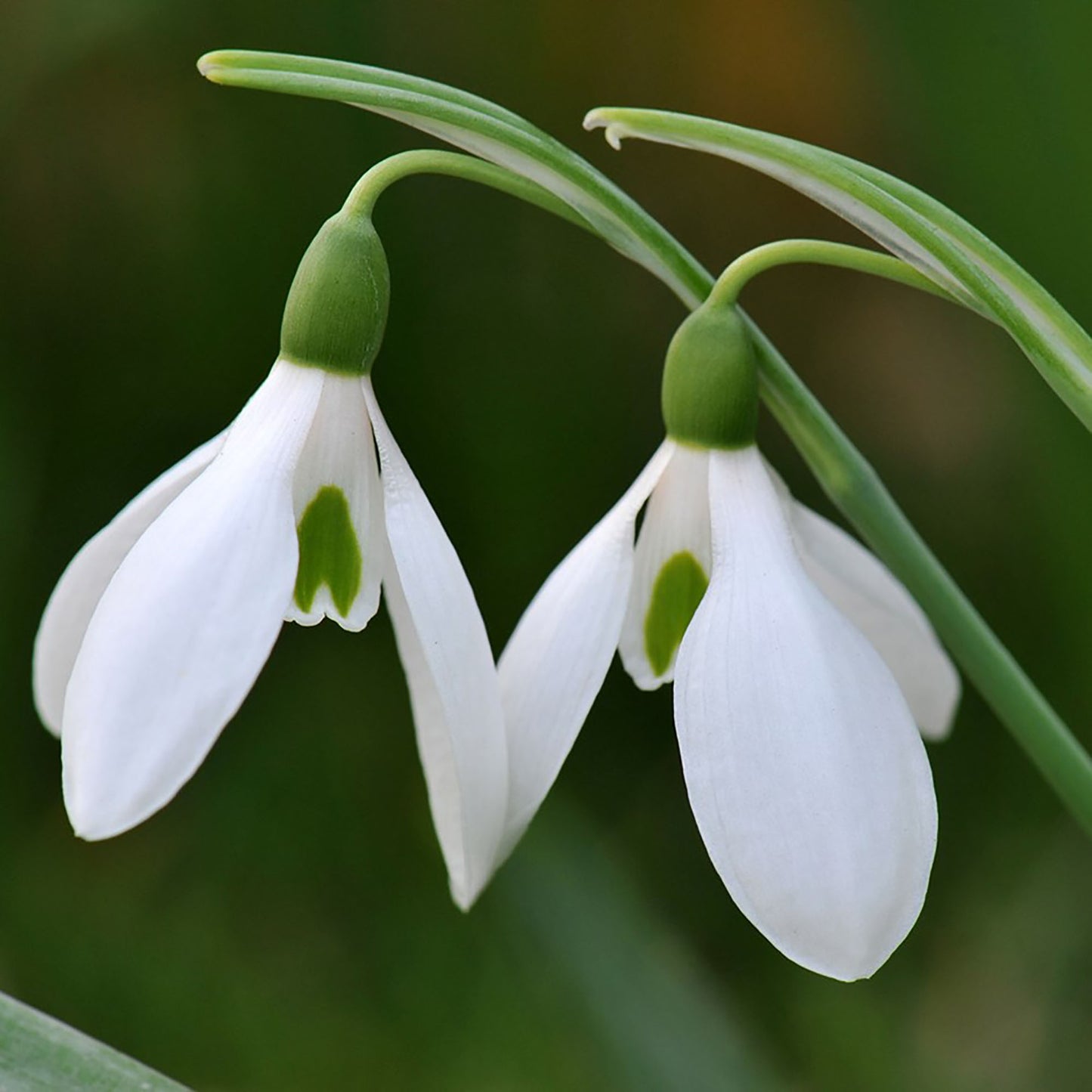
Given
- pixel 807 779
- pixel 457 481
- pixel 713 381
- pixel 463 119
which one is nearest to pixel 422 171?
pixel 463 119

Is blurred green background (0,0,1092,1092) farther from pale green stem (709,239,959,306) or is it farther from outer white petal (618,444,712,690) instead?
pale green stem (709,239,959,306)

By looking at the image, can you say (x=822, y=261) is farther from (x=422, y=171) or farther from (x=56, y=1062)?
(x=56, y=1062)

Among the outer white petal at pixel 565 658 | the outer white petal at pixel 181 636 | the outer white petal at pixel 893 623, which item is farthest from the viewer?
the outer white petal at pixel 893 623

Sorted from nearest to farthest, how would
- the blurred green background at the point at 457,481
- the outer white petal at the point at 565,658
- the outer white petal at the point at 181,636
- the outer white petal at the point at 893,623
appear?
1. the outer white petal at the point at 181,636
2. the outer white petal at the point at 565,658
3. the outer white petal at the point at 893,623
4. the blurred green background at the point at 457,481

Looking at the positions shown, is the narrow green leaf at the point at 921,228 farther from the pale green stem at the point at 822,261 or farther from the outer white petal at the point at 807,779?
the outer white petal at the point at 807,779

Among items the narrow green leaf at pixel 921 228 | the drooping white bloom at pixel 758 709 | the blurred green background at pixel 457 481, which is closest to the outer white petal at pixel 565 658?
the drooping white bloom at pixel 758 709

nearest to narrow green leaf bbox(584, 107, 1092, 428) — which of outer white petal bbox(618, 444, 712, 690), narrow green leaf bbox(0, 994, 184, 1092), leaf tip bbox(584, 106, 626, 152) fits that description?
leaf tip bbox(584, 106, 626, 152)
